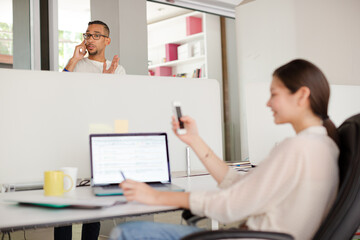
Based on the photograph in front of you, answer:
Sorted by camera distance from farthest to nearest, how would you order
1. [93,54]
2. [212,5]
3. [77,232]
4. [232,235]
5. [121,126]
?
[212,5] < [77,232] < [93,54] < [121,126] < [232,235]

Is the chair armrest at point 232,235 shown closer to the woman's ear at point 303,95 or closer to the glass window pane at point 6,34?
the woman's ear at point 303,95

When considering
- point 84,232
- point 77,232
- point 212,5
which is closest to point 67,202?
point 84,232

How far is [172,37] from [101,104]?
4.99 m

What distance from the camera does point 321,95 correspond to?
129 cm

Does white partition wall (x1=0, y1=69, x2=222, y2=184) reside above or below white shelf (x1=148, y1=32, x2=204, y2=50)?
below

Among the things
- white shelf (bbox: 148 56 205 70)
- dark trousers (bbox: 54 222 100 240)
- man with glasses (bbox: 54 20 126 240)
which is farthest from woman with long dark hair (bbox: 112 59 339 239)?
white shelf (bbox: 148 56 205 70)

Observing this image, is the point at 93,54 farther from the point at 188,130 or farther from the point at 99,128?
the point at 188,130

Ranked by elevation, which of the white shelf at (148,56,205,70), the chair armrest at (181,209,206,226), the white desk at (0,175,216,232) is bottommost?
the chair armrest at (181,209,206,226)

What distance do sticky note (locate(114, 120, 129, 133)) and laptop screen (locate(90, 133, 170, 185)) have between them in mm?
290

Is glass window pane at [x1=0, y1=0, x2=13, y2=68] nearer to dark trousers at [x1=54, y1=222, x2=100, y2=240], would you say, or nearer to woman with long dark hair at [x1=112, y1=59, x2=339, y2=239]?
dark trousers at [x1=54, y1=222, x2=100, y2=240]

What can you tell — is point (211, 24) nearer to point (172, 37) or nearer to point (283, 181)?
point (172, 37)

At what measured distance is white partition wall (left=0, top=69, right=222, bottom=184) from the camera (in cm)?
187

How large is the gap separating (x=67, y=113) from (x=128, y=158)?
43 centimetres

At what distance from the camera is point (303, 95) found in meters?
1.27
